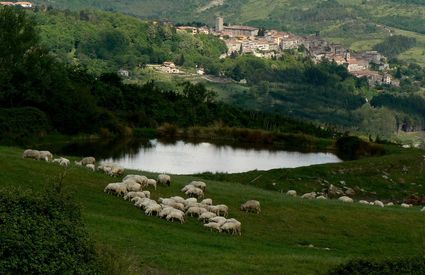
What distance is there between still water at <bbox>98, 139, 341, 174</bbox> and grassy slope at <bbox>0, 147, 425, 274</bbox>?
1655 centimetres

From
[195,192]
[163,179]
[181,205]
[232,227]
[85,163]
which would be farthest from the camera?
[85,163]

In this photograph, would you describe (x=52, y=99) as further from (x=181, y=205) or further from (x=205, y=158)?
(x=181, y=205)

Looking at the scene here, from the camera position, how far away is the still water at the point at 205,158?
48406 millimetres

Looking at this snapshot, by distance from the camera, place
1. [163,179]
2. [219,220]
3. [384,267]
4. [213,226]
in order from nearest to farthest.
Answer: [384,267] < [213,226] < [219,220] < [163,179]

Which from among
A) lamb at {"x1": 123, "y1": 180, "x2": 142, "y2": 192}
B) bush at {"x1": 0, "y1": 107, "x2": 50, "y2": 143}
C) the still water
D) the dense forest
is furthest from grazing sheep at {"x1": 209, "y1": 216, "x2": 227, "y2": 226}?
the dense forest

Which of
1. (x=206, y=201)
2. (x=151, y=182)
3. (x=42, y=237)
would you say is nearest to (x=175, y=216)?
(x=206, y=201)

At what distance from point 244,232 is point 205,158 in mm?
30684

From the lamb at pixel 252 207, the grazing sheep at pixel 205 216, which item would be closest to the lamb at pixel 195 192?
the lamb at pixel 252 207

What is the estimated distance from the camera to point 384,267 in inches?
601

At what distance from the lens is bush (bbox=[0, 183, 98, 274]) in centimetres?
1308

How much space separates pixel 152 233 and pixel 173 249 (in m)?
1.88

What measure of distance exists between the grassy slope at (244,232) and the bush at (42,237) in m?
2.01

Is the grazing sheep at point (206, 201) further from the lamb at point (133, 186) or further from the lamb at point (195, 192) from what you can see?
the lamb at point (133, 186)

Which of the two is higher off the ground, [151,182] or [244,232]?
[151,182]
